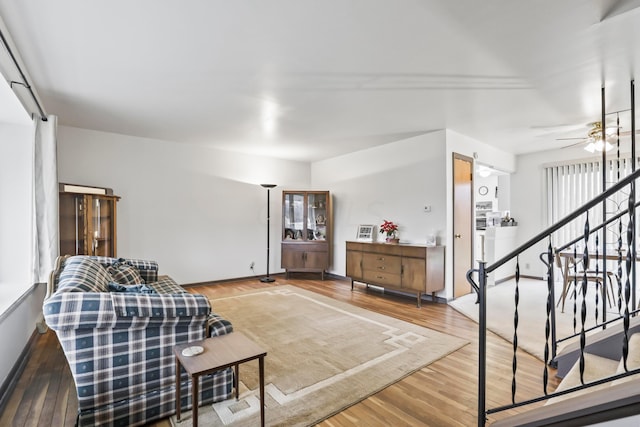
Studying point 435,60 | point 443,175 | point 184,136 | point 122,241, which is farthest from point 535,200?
point 122,241

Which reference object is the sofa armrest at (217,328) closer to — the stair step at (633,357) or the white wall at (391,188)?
the stair step at (633,357)

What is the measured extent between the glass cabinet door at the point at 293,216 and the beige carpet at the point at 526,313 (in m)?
3.25

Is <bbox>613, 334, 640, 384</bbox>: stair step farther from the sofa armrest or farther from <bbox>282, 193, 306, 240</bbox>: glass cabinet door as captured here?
<bbox>282, 193, 306, 240</bbox>: glass cabinet door

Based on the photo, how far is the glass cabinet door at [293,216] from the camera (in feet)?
21.6

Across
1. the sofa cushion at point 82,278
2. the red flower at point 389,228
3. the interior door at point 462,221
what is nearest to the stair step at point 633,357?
the interior door at point 462,221

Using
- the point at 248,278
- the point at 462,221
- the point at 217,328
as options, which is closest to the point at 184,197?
the point at 248,278

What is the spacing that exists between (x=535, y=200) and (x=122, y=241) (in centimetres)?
750

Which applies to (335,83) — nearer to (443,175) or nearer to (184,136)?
(443,175)

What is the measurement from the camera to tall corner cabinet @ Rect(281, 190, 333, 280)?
253 inches

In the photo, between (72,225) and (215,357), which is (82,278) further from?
(72,225)

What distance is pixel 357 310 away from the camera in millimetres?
4234

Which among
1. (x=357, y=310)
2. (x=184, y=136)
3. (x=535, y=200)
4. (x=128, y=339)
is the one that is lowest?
(x=357, y=310)

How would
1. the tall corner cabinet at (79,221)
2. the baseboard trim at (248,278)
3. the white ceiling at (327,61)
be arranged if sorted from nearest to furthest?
the white ceiling at (327,61)
the tall corner cabinet at (79,221)
the baseboard trim at (248,278)

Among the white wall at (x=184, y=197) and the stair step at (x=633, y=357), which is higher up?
→ the white wall at (x=184, y=197)
